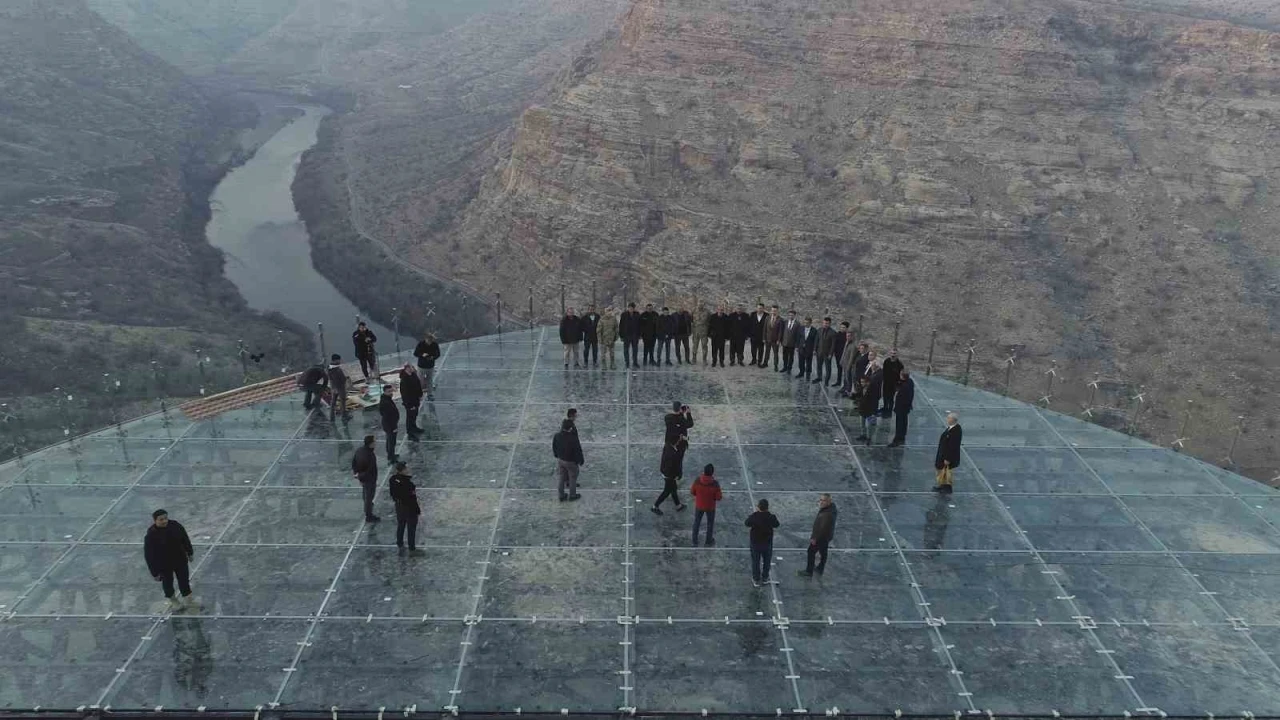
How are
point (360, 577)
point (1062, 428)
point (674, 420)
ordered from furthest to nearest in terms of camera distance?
point (1062, 428), point (674, 420), point (360, 577)

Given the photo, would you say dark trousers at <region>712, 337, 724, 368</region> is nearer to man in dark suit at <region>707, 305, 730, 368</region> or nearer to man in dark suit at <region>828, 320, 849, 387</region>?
man in dark suit at <region>707, 305, 730, 368</region>

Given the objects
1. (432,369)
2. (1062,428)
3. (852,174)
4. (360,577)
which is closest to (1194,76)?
(852,174)

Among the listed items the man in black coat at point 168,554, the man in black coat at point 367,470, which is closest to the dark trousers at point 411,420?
the man in black coat at point 367,470

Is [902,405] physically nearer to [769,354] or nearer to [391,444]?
[769,354]

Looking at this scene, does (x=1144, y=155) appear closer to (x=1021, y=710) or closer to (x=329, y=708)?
(x=1021, y=710)

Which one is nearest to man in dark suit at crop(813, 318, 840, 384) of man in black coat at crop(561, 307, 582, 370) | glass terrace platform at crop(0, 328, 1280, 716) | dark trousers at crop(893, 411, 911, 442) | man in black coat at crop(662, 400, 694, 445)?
glass terrace platform at crop(0, 328, 1280, 716)

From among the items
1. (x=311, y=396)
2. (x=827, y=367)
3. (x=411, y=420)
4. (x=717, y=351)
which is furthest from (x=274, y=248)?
(x=827, y=367)
